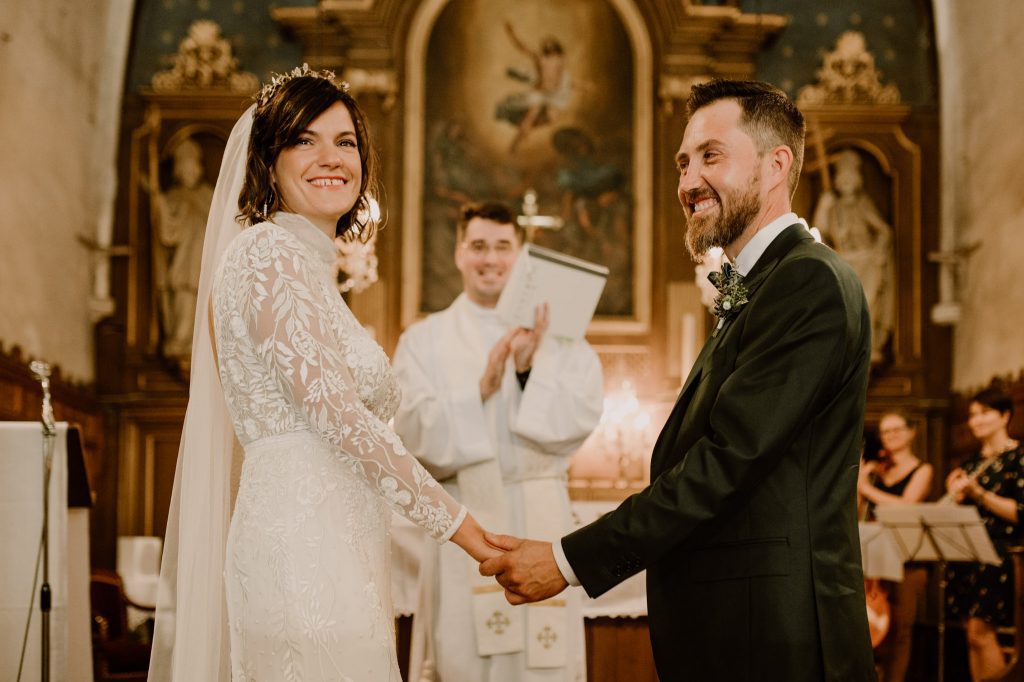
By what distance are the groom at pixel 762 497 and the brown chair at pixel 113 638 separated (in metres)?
5.22

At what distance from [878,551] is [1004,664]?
1021 mm

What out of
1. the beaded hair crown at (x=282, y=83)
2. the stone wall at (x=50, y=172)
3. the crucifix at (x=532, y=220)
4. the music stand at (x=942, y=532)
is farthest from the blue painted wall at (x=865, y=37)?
the beaded hair crown at (x=282, y=83)

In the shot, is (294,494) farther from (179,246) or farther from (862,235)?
(862,235)

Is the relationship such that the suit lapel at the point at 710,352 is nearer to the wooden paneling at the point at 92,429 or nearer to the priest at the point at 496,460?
the priest at the point at 496,460

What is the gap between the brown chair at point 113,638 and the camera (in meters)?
Answer: 7.27

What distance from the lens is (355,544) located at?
2756mm

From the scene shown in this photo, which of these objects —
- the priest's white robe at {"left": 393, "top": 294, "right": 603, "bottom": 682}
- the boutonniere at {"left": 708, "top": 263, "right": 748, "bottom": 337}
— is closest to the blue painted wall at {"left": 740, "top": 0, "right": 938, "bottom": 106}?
the priest's white robe at {"left": 393, "top": 294, "right": 603, "bottom": 682}

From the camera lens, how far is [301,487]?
8.97 ft

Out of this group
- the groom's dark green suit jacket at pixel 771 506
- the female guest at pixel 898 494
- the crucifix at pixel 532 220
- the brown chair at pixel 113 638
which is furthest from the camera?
the crucifix at pixel 532 220

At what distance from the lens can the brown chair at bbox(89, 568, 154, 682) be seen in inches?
286

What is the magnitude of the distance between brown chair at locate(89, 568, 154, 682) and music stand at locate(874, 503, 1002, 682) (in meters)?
4.70

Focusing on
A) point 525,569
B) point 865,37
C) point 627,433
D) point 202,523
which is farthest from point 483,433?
point 865,37

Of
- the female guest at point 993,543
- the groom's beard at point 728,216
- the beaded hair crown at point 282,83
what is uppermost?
the beaded hair crown at point 282,83

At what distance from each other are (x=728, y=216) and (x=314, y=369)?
3.63 feet
